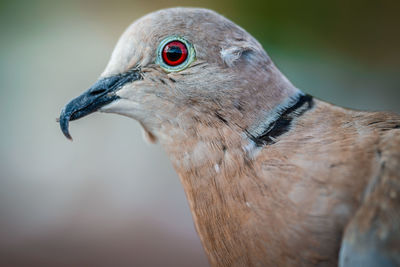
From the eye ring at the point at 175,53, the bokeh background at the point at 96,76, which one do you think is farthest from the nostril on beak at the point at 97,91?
the bokeh background at the point at 96,76

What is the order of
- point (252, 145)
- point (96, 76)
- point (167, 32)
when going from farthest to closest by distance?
point (96, 76), point (167, 32), point (252, 145)

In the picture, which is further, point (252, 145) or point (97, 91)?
point (97, 91)

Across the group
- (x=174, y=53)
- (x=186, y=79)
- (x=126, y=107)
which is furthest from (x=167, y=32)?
(x=126, y=107)

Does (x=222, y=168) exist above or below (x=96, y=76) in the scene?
below

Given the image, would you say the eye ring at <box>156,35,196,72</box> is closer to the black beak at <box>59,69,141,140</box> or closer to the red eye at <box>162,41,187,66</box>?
the red eye at <box>162,41,187,66</box>

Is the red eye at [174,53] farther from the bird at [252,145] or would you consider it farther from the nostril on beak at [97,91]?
the nostril on beak at [97,91]

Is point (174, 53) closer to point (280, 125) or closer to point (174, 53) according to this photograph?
point (174, 53)

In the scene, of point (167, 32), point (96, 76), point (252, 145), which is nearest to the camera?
point (252, 145)
